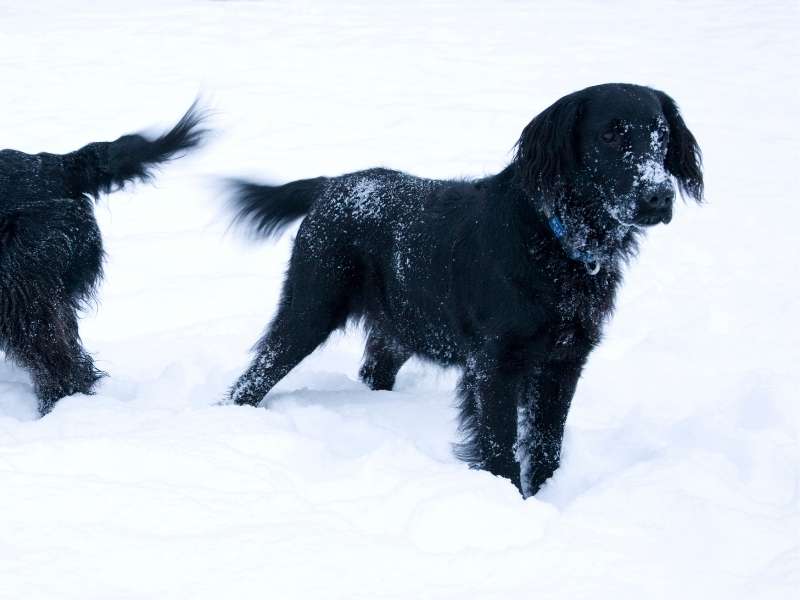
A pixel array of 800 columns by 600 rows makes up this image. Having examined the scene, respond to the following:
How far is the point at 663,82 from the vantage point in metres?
9.63

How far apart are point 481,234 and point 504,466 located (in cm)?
82

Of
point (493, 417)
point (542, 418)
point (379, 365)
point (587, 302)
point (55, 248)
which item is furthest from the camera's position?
point (379, 365)

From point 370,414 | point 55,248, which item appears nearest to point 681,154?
point 370,414

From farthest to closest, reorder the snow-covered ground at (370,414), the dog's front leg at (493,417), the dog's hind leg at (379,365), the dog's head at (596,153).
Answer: the dog's hind leg at (379,365) → the dog's front leg at (493,417) → the dog's head at (596,153) → the snow-covered ground at (370,414)

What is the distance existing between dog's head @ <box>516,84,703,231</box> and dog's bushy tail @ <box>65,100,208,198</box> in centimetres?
171

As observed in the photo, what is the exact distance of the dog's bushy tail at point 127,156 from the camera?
3.66 meters

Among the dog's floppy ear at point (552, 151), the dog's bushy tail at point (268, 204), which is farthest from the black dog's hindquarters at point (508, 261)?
the dog's bushy tail at point (268, 204)

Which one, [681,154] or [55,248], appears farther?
[55,248]

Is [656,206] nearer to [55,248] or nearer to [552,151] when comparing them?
[552,151]

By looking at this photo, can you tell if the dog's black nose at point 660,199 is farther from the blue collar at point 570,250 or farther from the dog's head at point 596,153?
the blue collar at point 570,250

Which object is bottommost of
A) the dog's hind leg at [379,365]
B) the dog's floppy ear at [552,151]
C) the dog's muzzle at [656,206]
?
the dog's hind leg at [379,365]

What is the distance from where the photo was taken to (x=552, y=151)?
2.77 meters

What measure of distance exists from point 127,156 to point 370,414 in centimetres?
155

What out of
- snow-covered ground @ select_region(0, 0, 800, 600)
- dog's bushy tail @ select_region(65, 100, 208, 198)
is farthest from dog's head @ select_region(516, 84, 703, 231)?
dog's bushy tail @ select_region(65, 100, 208, 198)
